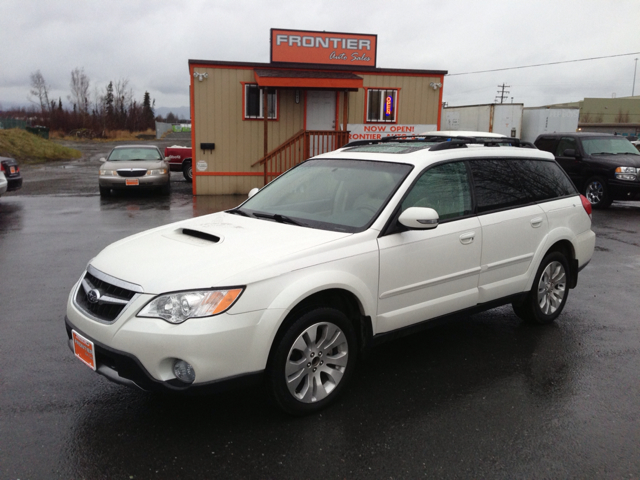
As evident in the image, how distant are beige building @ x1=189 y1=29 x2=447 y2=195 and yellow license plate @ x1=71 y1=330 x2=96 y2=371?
1261 cm

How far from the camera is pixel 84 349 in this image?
11.2 ft

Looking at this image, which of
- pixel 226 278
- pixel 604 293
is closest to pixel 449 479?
pixel 226 278

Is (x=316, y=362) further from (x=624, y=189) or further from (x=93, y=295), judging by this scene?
(x=624, y=189)

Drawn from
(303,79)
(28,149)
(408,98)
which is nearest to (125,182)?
(303,79)

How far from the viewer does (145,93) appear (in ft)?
392

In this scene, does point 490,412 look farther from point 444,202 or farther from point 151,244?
point 151,244

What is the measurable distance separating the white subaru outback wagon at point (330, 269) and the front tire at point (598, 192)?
918 cm

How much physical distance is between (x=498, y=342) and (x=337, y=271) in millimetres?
2150

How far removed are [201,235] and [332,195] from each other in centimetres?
113

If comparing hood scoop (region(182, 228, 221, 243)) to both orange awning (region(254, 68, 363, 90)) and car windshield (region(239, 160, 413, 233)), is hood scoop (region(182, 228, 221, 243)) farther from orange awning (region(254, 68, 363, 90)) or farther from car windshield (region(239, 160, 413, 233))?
orange awning (region(254, 68, 363, 90))

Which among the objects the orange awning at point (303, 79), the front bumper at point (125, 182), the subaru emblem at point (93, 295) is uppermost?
the orange awning at point (303, 79)

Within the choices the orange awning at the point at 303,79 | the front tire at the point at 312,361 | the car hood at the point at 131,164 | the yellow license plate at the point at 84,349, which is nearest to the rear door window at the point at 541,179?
the front tire at the point at 312,361

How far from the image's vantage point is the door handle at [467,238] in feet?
14.2

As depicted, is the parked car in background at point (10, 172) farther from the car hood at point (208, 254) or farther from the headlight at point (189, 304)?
the headlight at point (189, 304)
